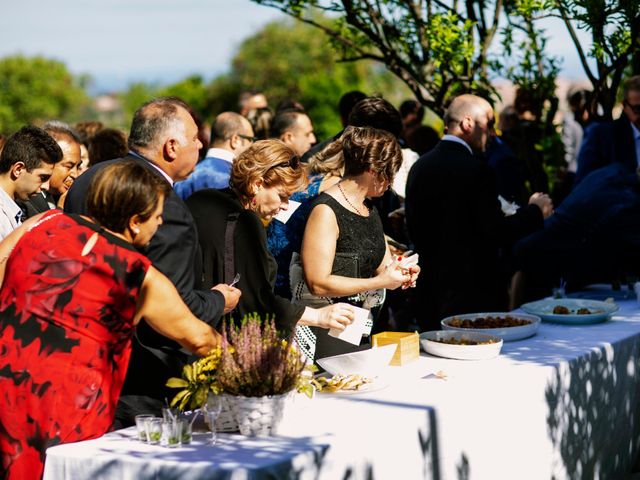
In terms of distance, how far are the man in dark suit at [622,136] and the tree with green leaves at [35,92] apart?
44626 millimetres

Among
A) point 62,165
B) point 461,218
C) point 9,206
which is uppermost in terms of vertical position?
point 62,165

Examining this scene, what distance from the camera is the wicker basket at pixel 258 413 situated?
9.37 feet

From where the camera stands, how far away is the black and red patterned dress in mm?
2736

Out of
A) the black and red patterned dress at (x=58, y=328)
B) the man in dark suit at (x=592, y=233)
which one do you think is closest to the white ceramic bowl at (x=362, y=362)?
the black and red patterned dress at (x=58, y=328)

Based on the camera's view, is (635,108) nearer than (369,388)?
No

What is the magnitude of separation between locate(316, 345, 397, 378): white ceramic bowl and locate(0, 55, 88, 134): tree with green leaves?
153 ft

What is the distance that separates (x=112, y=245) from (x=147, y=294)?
19 centimetres

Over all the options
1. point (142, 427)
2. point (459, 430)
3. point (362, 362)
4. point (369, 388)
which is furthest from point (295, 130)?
point (142, 427)

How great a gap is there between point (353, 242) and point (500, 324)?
80 centimetres

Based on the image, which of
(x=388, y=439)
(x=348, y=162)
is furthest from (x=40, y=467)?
(x=348, y=162)

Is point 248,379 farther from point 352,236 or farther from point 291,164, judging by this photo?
point 352,236

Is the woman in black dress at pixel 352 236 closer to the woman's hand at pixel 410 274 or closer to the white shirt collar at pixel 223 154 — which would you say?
the woman's hand at pixel 410 274

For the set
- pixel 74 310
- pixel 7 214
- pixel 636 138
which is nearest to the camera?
pixel 74 310

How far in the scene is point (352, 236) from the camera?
421 centimetres
